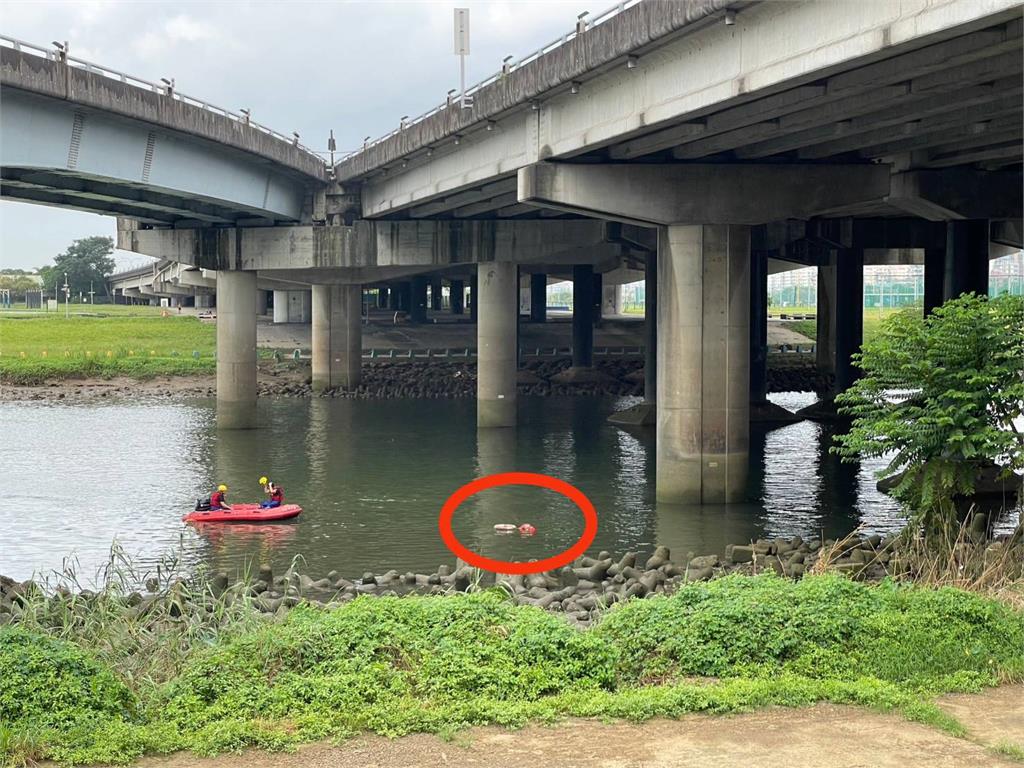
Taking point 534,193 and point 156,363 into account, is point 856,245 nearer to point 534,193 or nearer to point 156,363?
point 534,193

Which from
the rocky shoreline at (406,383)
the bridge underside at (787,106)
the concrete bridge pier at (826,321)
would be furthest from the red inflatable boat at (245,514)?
the concrete bridge pier at (826,321)

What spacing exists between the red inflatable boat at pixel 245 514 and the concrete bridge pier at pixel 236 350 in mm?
21054

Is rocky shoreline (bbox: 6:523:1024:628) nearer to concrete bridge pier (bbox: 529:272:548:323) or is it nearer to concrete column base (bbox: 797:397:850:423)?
concrete column base (bbox: 797:397:850:423)

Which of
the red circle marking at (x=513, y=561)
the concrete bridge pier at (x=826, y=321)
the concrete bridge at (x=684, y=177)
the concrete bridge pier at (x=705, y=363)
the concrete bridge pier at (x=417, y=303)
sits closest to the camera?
the concrete bridge at (x=684, y=177)

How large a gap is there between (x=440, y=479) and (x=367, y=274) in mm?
27649

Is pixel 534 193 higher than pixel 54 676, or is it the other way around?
pixel 534 193

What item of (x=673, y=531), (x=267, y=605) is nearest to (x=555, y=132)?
(x=673, y=531)

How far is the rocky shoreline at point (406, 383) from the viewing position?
65.9 m

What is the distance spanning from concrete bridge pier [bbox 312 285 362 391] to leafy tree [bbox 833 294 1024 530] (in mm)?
46163

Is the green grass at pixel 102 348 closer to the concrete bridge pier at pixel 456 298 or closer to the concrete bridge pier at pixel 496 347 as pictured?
the concrete bridge pier at pixel 496 347

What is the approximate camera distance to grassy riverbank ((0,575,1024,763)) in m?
10.9

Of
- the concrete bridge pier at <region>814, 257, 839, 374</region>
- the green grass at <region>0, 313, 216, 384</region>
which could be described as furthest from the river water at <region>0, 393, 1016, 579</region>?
the concrete bridge pier at <region>814, 257, 839, 374</region>

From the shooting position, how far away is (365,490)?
34.3 metres

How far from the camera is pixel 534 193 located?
1268 inches
